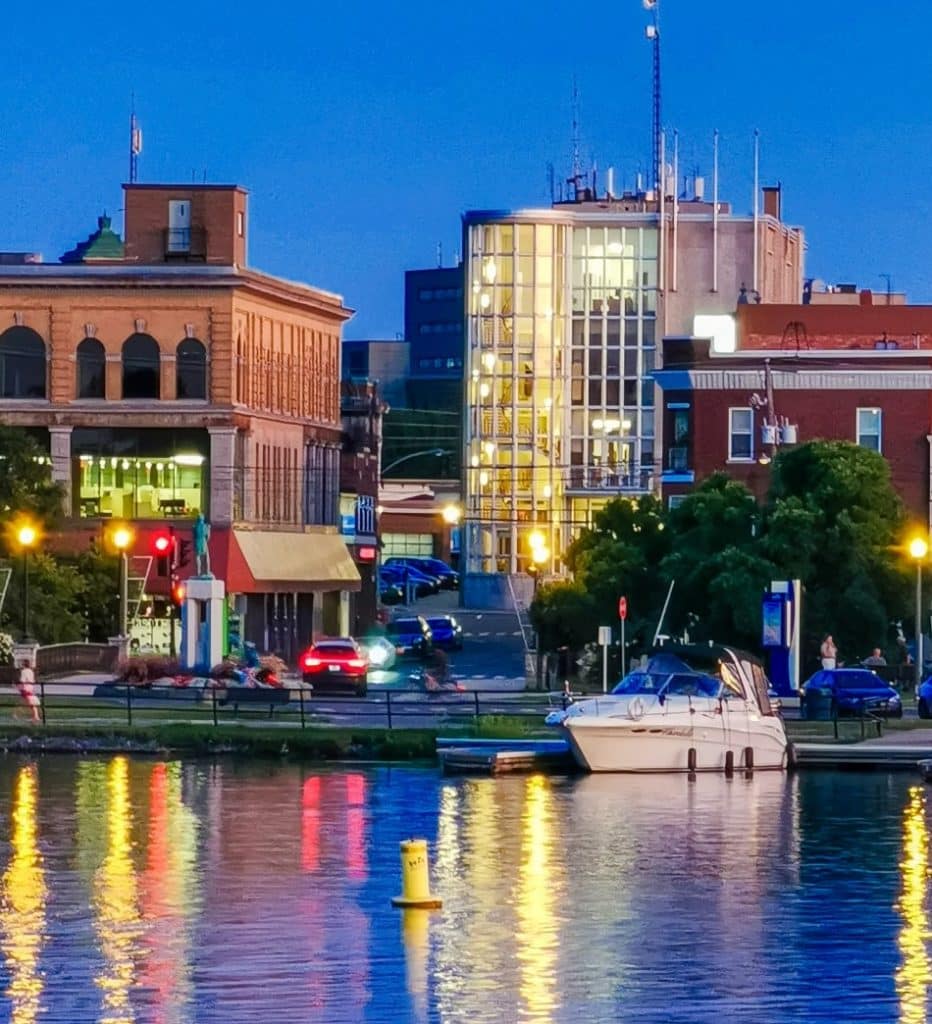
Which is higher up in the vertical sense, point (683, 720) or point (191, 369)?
point (191, 369)

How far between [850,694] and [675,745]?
12963 mm

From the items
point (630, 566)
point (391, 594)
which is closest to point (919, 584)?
point (630, 566)

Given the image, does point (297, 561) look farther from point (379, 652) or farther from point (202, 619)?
point (202, 619)

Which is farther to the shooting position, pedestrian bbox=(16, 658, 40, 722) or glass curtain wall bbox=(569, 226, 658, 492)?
glass curtain wall bbox=(569, 226, 658, 492)

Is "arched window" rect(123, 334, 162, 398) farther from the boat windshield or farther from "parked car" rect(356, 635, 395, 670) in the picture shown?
the boat windshield

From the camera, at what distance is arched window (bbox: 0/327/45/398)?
106062 mm

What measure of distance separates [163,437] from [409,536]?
3562 inches

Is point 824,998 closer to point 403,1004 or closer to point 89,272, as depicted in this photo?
point 403,1004

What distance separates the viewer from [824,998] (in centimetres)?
2784

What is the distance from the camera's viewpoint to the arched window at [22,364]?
10606cm

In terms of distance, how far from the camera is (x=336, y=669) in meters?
75.9

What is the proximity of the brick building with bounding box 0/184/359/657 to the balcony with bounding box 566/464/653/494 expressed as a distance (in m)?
49.5

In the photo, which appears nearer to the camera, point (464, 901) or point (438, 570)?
point (464, 901)

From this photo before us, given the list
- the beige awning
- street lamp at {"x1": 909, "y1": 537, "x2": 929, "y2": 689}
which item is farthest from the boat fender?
the beige awning
